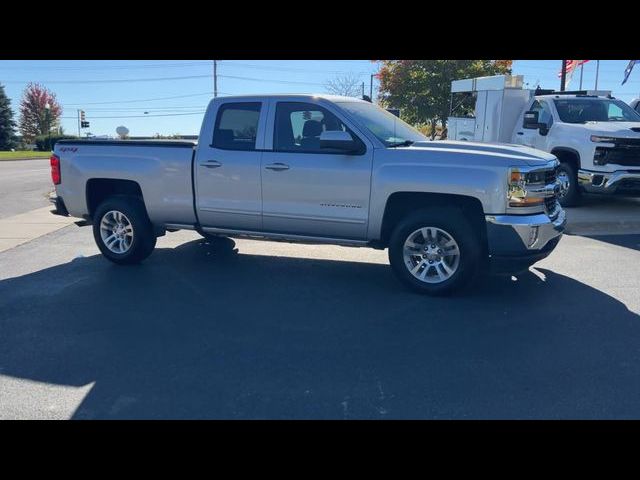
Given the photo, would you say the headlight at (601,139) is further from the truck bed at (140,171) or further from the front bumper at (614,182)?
the truck bed at (140,171)

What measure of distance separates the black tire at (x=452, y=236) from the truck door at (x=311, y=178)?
0.45m

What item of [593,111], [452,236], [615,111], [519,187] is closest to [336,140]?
[452,236]

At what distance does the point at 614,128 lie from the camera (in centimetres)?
1014

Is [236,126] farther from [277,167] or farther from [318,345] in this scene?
[318,345]

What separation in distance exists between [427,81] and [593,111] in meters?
14.3

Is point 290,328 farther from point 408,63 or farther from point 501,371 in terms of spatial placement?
point 408,63

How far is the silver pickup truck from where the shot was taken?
5.55 meters

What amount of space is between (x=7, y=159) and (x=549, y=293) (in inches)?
1578

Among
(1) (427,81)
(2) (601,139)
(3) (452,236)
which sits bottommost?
(3) (452,236)

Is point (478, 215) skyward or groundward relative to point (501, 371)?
skyward

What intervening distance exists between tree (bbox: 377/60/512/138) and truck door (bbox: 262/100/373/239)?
64.3 feet

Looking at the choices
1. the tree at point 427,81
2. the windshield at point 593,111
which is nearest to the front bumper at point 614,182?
the windshield at point 593,111

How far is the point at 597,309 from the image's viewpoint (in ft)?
17.9
